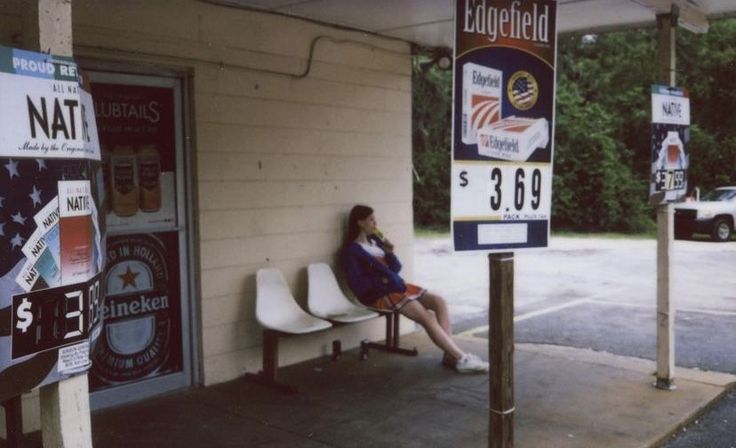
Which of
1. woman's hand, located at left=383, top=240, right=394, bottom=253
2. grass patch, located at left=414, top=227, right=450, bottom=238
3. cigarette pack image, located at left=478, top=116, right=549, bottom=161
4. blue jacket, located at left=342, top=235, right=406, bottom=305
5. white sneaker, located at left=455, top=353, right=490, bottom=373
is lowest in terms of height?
grass patch, located at left=414, top=227, right=450, bottom=238

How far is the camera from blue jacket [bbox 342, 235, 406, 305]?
6.41 metres

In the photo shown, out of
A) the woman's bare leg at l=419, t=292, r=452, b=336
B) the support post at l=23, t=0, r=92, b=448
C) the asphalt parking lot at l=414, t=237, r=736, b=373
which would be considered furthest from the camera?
the asphalt parking lot at l=414, t=237, r=736, b=373

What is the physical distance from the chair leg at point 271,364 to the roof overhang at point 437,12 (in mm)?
2610

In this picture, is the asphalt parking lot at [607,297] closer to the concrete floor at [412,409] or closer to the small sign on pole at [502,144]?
Result: the small sign on pole at [502,144]

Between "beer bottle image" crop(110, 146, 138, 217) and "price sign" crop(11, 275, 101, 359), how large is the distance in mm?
2644

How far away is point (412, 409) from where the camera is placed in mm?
5355

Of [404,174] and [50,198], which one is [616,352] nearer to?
[404,174]

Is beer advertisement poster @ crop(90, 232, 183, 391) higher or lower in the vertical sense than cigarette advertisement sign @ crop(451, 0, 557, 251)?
lower

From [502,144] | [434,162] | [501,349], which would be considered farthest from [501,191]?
[434,162]

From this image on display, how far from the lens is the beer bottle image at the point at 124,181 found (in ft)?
17.3

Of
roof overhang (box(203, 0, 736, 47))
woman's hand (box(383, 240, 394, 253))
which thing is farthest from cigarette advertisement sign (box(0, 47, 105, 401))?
woman's hand (box(383, 240, 394, 253))

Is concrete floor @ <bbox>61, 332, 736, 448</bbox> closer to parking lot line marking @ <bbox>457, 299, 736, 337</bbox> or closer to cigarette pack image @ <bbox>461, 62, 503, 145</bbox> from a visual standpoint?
parking lot line marking @ <bbox>457, 299, 736, 337</bbox>

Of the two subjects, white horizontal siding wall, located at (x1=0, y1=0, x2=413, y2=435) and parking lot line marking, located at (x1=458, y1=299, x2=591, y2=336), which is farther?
parking lot line marking, located at (x1=458, y1=299, x2=591, y2=336)

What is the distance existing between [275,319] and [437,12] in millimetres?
2863
